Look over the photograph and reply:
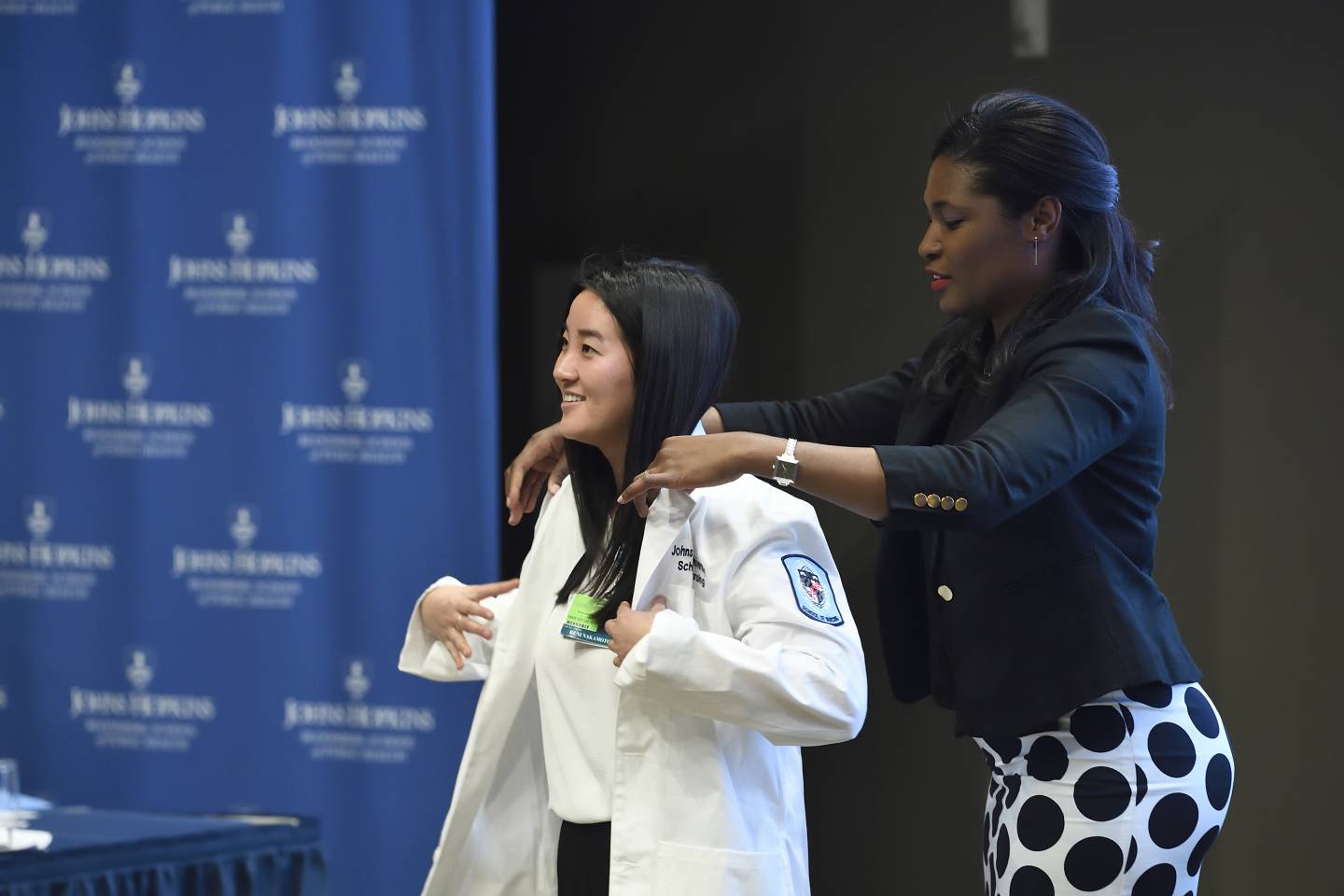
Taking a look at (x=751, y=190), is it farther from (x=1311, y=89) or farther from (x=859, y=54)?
(x=1311, y=89)

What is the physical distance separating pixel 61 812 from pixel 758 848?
52.1 inches

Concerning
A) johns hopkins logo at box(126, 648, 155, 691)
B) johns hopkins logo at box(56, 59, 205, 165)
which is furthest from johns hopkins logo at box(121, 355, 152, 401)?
johns hopkins logo at box(126, 648, 155, 691)

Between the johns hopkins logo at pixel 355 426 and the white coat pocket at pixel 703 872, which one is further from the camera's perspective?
the johns hopkins logo at pixel 355 426

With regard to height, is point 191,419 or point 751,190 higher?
point 751,190

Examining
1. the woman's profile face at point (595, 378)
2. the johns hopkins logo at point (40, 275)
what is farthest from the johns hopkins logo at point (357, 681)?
the woman's profile face at point (595, 378)

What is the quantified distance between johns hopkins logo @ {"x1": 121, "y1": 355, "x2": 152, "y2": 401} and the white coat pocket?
8.17ft

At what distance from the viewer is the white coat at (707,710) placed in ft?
5.79

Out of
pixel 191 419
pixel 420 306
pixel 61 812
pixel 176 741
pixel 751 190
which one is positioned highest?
pixel 751 190

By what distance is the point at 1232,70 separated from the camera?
3.13m

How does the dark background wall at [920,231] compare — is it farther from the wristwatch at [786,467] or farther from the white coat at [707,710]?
the wristwatch at [786,467]

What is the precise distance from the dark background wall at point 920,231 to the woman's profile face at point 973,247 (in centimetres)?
147

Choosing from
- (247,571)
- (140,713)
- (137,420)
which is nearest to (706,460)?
(247,571)

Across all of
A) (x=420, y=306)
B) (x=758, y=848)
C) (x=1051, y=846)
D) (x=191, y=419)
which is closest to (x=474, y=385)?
(x=420, y=306)

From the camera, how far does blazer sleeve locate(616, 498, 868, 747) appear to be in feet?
5.74
